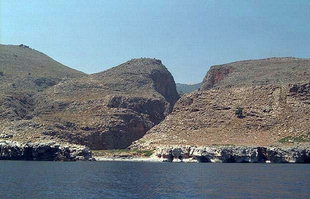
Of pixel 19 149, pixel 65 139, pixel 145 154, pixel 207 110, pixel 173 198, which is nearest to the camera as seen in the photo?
pixel 173 198

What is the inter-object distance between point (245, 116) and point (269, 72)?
39418 mm

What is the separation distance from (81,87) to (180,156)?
79.8 metres

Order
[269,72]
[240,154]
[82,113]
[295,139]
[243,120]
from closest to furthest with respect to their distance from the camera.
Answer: [240,154] → [295,139] → [243,120] → [82,113] → [269,72]

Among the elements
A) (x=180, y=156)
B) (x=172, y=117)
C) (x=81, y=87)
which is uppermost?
(x=81, y=87)

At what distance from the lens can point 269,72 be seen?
178250 millimetres

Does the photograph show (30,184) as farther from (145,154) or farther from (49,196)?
(145,154)

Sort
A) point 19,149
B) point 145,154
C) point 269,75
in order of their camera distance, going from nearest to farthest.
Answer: point 19,149, point 145,154, point 269,75

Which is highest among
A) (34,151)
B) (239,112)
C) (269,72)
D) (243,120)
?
(269,72)

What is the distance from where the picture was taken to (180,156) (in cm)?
12344

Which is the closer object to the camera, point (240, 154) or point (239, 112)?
point (240, 154)

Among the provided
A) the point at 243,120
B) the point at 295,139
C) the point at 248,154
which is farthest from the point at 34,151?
the point at 295,139

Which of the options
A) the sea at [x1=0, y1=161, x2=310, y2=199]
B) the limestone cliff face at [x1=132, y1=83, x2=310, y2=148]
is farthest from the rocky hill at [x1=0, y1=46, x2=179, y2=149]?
the sea at [x1=0, y1=161, x2=310, y2=199]

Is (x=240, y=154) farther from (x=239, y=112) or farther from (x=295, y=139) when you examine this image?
(x=239, y=112)

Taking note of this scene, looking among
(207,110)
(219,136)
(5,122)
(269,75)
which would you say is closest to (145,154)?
(219,136)
